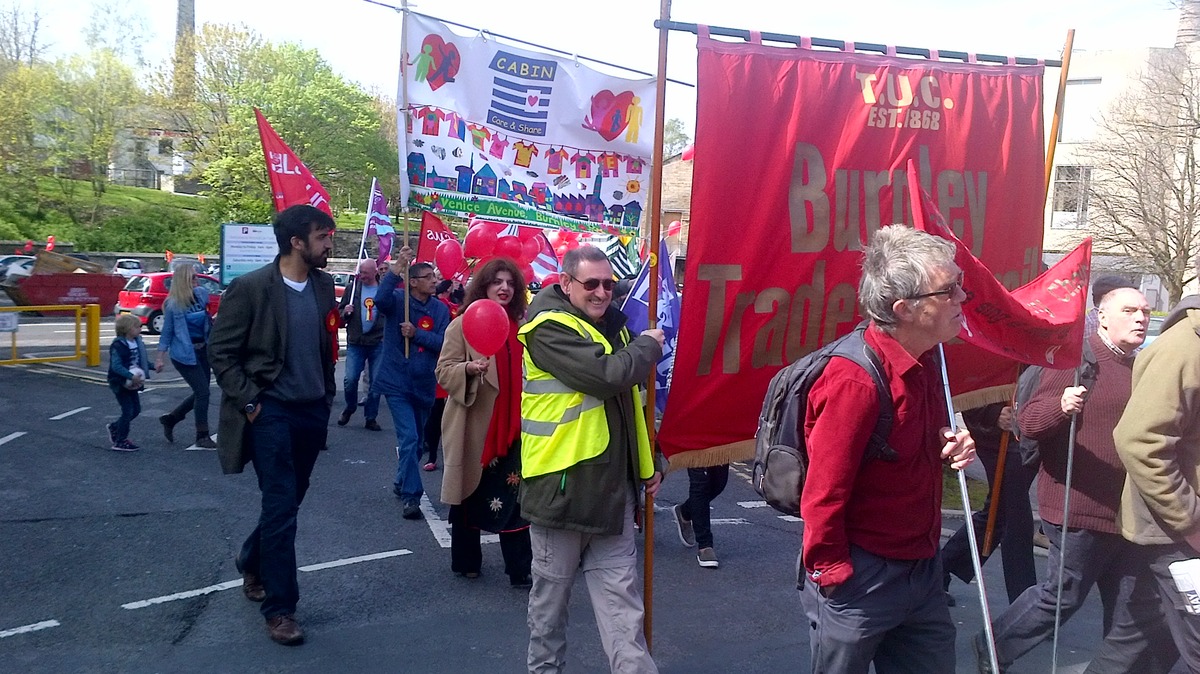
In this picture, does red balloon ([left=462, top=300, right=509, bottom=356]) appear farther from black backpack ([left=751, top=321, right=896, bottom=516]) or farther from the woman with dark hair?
black backpack ([left=751, top=321, right=896, bottom=516])

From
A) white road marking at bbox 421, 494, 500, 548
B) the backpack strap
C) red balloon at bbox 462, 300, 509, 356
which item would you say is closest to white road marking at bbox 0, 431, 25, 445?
white road marking at bbox 421, 494, 500, 548

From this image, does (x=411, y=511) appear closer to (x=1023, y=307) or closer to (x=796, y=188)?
(x=796, y=188)

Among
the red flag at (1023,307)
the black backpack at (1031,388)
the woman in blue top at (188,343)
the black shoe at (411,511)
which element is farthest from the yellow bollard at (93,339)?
the red flag at (1023,307)

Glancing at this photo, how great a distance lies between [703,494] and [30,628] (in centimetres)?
358

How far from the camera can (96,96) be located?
136 ft

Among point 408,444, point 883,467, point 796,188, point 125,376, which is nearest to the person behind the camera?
point 883,467

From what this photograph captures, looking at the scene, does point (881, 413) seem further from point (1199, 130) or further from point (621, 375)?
point (1199, 130)

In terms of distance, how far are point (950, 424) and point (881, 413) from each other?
Result: 0.37 m

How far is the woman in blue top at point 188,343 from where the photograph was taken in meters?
8.81

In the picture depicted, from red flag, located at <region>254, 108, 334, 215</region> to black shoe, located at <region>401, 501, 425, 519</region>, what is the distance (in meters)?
2.66

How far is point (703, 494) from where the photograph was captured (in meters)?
5.80

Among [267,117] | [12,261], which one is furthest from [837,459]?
[267,117]

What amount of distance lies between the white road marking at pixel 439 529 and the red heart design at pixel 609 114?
3029 millimetres

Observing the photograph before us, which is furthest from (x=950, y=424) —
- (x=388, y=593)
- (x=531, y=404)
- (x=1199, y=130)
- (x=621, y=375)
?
(x=1199, y=130)
